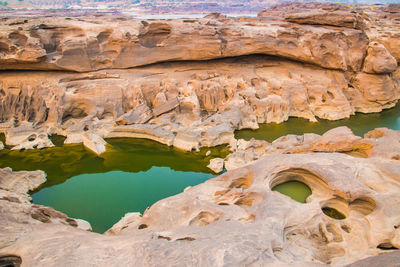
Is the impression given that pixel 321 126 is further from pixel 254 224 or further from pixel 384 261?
pixel 384 261

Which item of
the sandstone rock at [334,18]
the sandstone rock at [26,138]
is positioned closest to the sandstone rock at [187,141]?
the sandstone rock at [26,138]

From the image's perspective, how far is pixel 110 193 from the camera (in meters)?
8.86

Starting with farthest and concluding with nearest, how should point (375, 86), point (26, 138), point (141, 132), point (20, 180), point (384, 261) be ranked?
point (375, 86) < point (141, 132) < point (26, 138) < point (20, 180) < point (384, 261)

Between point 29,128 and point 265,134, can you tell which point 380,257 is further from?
point 29,128

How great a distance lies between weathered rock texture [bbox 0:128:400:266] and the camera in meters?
4.02

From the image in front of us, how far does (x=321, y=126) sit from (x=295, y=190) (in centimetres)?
753

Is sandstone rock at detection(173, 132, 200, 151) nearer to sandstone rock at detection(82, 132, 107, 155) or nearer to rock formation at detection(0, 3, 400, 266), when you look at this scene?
rock formation at detection(0, 3, 400, 266)

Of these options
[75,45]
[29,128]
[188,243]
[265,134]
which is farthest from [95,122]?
[188,243]

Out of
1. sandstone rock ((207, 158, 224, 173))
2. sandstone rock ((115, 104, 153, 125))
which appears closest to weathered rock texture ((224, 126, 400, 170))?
sandstone rock ((207, 158, 224, 173))

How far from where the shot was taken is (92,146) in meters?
11.1

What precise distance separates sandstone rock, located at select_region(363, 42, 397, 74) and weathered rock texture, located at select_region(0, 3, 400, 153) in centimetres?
4

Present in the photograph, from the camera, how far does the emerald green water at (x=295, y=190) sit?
21.7 ft

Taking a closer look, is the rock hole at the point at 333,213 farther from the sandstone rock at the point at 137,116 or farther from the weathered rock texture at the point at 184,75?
the sandstone rock at the point at 137,116

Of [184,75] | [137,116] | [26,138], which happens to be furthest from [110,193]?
[184,75]
